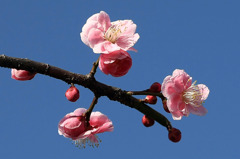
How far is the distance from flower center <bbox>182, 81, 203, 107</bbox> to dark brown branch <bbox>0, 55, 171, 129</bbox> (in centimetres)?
29

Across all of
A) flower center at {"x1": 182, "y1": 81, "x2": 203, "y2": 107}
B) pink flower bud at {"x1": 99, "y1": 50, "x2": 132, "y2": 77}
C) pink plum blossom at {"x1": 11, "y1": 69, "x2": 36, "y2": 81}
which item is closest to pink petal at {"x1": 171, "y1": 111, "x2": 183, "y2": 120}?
flower center at {"x1": 182, "y1": 81, "x2": 203, "y2": 107}

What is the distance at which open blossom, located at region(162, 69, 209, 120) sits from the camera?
2.13 m

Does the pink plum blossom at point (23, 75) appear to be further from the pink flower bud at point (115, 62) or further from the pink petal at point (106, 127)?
the pink petal at point (106, 127)

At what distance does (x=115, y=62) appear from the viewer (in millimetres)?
1924

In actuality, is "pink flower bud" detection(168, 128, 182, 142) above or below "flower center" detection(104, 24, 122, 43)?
below

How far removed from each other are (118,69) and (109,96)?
18 centimetres

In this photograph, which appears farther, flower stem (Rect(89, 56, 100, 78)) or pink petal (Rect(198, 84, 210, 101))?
pink petal (Rect(198, 84, 210, 101))

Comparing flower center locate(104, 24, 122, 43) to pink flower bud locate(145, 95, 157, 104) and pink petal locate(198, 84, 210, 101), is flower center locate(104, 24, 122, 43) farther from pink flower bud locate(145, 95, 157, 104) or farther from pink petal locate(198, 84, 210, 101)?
pink petal locate(198, 84, 210, 101)

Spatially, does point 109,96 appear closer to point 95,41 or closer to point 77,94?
point 77,94

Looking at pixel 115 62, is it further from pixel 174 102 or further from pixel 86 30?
pixel 174 102

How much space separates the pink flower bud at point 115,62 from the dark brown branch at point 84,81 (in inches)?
3.8

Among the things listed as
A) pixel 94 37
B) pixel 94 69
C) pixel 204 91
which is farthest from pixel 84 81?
pixel 204 91

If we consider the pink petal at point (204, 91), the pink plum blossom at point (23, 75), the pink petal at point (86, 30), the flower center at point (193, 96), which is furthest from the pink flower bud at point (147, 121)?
the pink plum blossom at point (23, 75)

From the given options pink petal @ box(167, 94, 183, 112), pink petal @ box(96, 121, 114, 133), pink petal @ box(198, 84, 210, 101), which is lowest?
pink petal @ box(96, 121, 114, 133)
